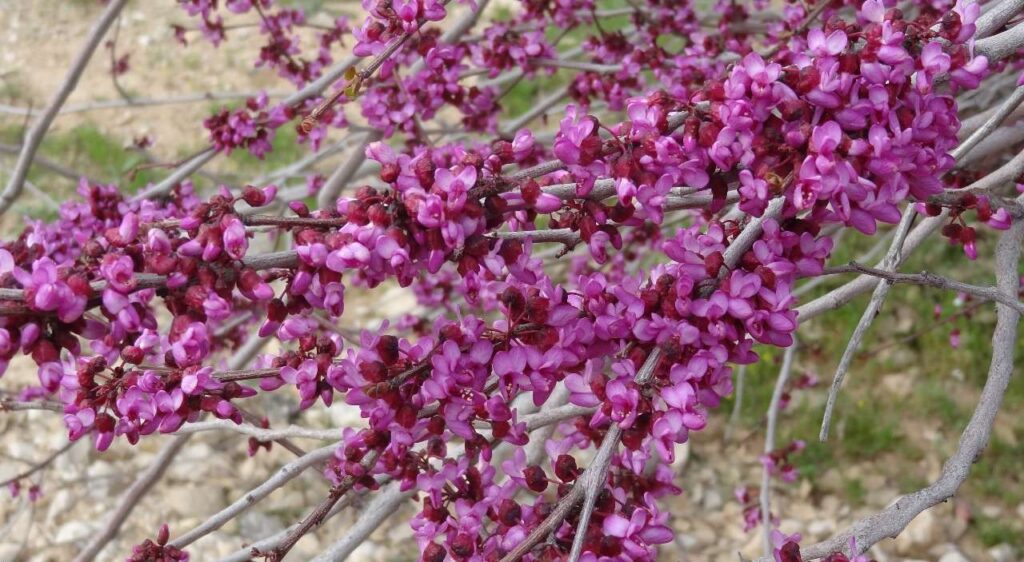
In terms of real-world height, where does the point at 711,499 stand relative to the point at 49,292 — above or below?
below

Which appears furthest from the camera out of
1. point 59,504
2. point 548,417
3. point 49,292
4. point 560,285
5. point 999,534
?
point 59,504

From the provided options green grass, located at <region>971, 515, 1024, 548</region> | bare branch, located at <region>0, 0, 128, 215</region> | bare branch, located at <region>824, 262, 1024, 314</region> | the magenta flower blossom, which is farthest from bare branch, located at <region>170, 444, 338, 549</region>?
green grass, located at <region>971, 515, 1024, 548</region>

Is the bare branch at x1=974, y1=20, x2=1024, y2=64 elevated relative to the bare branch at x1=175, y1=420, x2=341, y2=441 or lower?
elevated

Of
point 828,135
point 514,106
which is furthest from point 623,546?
point 514,106

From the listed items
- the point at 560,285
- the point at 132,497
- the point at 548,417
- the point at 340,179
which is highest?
the point at 560,285

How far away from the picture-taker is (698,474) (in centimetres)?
410

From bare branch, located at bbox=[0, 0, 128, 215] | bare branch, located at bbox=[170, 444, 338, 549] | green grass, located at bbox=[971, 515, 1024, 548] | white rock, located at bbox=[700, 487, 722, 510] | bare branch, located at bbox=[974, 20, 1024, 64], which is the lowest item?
white rock, located at bbox=[700, 487, 722, 510]

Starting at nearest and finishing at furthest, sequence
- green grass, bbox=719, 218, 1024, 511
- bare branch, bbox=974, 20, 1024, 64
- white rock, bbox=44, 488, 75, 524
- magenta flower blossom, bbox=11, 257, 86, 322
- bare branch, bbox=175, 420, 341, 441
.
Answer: magenta flower blossom, bbox=11, 257, 86, 322 → bare branch, bbox=974, 20, 1024, 64 → bare branch, bbox=175, 420, 341, 441 → green grass, bbox=719, 218, 1024, 511 → white rock, bbox=44, 488, 75, 524

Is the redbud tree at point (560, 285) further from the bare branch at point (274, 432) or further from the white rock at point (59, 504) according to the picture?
the white rock at point (59, 504)

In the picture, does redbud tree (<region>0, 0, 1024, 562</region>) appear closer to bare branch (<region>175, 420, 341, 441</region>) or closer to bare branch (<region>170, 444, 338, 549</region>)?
bare branch (<region>170, 444, 338, 549</region>)

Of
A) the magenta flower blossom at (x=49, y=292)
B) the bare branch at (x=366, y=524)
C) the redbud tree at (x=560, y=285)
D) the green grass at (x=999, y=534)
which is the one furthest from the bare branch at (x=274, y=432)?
the green grass at (x=999, y=534)

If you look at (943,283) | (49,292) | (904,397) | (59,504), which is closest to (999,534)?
(904,397)

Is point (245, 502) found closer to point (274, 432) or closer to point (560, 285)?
point (274, 432)

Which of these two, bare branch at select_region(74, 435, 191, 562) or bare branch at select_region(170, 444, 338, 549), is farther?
bare branch at select_region(74, 435, 191, 562)
